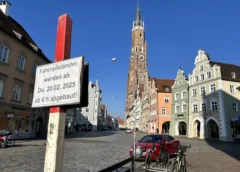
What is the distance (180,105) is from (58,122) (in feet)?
152

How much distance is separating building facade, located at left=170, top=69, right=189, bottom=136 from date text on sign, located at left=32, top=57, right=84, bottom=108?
44.2m

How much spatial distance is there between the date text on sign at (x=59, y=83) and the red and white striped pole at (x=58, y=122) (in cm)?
17

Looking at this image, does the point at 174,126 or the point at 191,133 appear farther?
the point at 174,126

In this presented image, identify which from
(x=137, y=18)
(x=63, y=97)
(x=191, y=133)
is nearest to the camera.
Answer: (x=63, y=97)

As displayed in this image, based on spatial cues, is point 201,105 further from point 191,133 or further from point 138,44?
point 138,44

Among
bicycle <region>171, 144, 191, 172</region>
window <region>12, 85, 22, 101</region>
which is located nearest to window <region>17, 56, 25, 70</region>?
window <region>12, 85, 22, 101</region>

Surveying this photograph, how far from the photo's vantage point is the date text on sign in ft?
10.0

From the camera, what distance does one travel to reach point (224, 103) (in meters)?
36.2

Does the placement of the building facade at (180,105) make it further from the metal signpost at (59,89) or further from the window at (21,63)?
the metal signpost at (59,89)

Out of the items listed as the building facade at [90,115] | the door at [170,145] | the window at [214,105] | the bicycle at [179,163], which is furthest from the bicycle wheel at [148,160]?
the building facade at [90,115]

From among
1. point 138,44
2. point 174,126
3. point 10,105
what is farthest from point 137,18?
point 10,105

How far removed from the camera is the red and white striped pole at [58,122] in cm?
316

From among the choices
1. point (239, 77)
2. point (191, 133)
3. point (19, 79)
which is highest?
point (239, 77)

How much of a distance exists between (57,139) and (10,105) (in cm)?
2428
